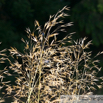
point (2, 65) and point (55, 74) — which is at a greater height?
point (2, 65)

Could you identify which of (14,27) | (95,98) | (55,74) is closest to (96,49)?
(14,27)

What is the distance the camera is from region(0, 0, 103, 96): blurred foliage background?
946cm

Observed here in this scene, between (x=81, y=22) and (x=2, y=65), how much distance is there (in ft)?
11.8

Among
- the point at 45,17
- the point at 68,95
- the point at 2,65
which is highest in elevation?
the point at 45,17

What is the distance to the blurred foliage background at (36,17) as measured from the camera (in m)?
9.46

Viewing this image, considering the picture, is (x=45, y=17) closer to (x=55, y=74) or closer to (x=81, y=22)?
(x=81, y=22)

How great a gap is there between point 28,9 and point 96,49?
406 centimetres

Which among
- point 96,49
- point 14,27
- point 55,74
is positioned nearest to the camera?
point 55,74

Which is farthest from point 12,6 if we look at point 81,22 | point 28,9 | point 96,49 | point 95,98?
point 95,98

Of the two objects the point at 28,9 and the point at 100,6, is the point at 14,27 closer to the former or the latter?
the point at 28,9

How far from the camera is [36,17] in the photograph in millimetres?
10500

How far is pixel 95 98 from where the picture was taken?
12.2ft

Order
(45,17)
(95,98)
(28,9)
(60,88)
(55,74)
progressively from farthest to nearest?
(45,17) → (28,9) → (95,98) → (60,88) → (55,74)

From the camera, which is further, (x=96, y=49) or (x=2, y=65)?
(x=96, y=49)
